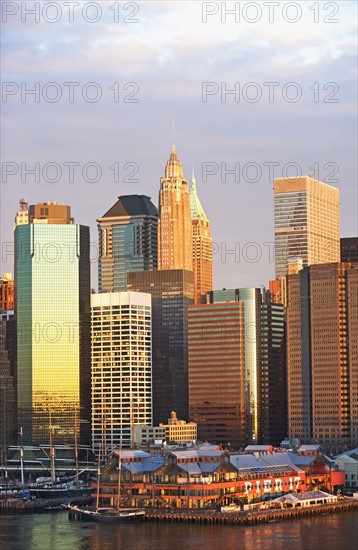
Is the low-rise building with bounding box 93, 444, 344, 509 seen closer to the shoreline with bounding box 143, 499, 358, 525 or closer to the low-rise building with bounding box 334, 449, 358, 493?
the shoreline with bounding box 143, 499, 358, 525

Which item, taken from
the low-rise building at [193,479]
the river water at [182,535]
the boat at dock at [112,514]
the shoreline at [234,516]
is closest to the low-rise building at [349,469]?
the low-rise building at [193,479]

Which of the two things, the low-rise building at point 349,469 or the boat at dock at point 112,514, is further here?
the low-rise building at point 349,469

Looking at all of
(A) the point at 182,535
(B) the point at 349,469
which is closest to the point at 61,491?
(B) the point at 349,469

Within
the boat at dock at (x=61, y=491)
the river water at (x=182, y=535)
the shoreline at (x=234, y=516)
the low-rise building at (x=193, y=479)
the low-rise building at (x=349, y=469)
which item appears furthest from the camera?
the boat at dock at (x=61, y=491)

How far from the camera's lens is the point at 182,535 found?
114 m

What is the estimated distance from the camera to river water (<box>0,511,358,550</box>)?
10669 centimetres

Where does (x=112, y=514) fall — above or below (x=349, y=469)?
below

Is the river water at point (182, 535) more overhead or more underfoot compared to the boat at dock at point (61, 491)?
more overhead

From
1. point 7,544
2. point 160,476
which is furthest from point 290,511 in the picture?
point 7,544

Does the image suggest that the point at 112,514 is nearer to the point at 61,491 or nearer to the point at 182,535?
the point at 182,535

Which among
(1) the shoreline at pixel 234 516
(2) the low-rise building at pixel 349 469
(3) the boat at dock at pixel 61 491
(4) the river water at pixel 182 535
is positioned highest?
(2) the low-rise building at pixel 349 469

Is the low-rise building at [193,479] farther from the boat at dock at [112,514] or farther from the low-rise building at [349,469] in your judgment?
the low-rise building at [349,469]

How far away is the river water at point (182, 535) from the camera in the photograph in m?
107

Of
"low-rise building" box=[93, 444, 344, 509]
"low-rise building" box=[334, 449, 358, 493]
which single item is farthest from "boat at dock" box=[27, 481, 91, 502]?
"low-rise building" box=[334, 449, 358, 493]
